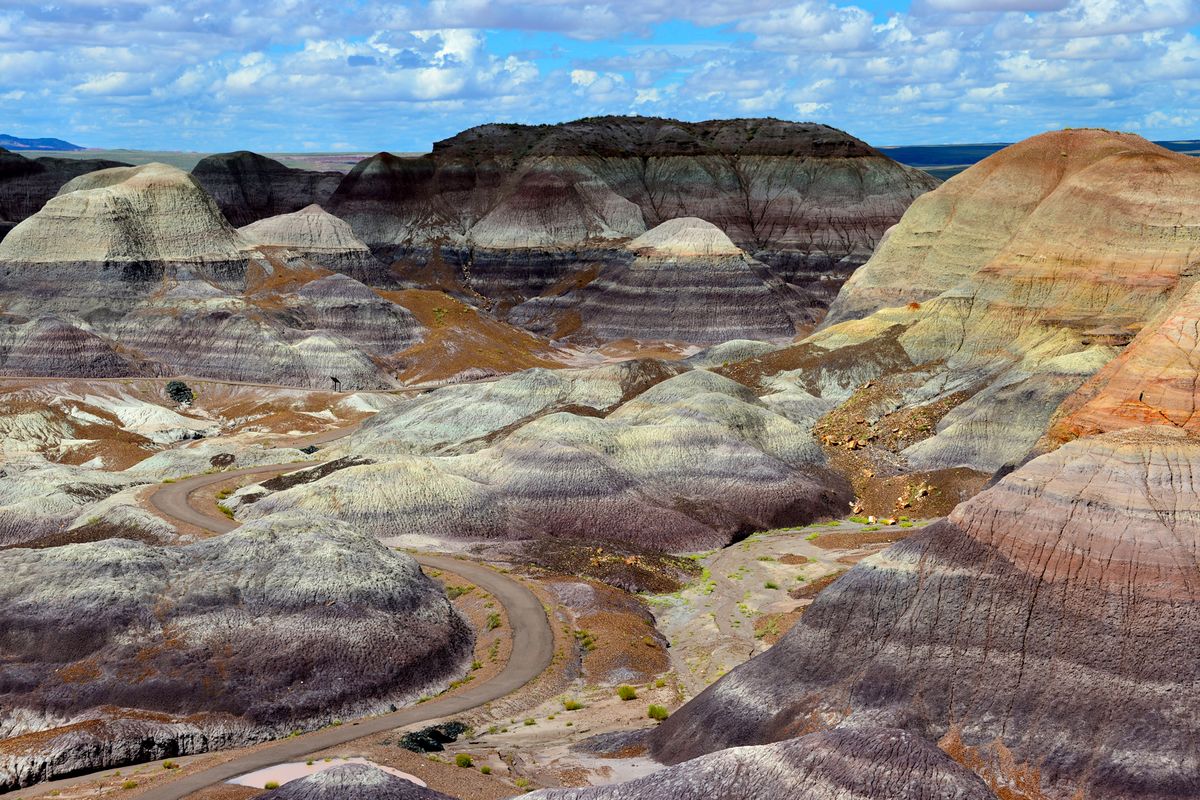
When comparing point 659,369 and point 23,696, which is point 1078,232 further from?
point 23,696

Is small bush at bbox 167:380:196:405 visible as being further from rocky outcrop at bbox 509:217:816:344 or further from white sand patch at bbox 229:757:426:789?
white sand patch at bbox 229:757:426:789

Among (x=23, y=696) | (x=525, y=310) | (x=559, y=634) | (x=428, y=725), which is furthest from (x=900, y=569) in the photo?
(x=525, y=310)

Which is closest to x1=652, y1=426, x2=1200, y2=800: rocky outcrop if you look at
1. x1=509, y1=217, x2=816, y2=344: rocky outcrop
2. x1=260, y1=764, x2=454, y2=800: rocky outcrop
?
x1=260, y1=764, x2=454, y2=800: rocky outcrop

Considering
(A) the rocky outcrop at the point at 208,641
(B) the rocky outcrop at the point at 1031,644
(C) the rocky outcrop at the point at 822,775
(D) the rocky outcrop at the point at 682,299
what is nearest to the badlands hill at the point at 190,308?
(D) the rocky outcrop at the point at 682,299

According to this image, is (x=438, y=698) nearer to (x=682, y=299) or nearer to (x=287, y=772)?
(x=287, y=772)

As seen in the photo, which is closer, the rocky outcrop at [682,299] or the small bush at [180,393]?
the small bush at [180,393]

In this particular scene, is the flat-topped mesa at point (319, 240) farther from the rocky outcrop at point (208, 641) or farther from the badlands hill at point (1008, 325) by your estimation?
the rocky outcrop at point (208, 641)

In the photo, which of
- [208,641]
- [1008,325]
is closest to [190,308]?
[1008,325]
